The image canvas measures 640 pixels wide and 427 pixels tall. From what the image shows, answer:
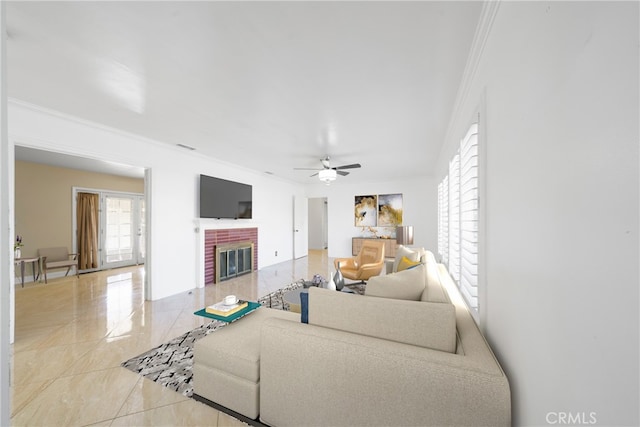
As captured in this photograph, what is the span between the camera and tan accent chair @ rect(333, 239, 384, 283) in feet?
13.1

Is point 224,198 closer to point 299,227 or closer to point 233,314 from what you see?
point 299,227

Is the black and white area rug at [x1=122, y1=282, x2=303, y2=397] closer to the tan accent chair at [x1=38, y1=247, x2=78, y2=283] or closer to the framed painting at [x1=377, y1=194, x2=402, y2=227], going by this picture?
the tan accent chair at [x1=38, y1=247, x2=78, y2=283]

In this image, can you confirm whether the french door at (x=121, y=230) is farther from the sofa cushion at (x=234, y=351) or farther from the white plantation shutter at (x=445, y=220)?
the white plantation shutter at (x=445, y=220)

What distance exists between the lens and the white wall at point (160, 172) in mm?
2701

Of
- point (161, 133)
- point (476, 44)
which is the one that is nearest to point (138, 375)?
point (161, 133)

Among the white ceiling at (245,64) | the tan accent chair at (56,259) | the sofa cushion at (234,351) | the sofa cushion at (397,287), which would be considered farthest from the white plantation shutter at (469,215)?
the tan accent chair at (56,259)

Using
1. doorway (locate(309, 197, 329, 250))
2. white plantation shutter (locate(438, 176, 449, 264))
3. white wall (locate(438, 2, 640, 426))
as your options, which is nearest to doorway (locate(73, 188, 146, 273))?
doorway (locate(309, 197, 329, 250))

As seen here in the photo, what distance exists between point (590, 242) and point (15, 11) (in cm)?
294

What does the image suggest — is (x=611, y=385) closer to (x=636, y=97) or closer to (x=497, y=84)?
(x=636, y=97)

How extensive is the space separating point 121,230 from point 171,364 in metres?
6.15

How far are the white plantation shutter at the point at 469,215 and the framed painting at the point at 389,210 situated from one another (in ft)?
16.6

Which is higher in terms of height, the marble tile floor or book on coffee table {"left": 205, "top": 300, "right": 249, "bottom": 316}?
book on coffee table {"left": 205, "top": 300, "right": 249, "bottom": 316}

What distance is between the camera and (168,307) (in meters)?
3.51

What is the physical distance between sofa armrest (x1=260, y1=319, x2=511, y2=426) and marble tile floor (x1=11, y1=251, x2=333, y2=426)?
57cm
